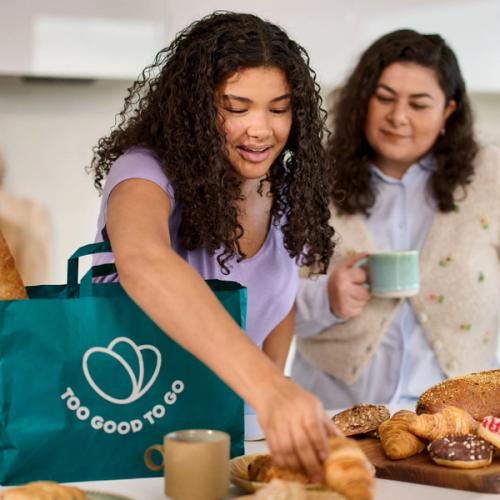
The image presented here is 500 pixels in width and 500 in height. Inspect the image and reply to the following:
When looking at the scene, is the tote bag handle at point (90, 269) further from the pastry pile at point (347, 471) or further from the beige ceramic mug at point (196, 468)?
the pastry pile at point (347, 471)

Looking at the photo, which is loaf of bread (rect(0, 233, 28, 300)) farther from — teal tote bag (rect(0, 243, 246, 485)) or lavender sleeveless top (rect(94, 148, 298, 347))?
lavender sleeveless top (rect(94, 148, 298, 347))

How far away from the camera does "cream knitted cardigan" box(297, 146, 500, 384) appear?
Result: 2.22 metres

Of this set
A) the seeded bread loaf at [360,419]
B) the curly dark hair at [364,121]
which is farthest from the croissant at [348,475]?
the curly dark hair at [364,121]

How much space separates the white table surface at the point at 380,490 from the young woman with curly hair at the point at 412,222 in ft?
3.15

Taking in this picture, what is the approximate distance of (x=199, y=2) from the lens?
2.70 meters

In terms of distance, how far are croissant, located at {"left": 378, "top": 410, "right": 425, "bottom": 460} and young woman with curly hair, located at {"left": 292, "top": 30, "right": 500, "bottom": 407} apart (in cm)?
82

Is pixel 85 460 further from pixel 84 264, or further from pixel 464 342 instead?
pixel 84 264

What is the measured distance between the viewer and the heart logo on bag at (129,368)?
1191mm

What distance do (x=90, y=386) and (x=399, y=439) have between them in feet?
1.35

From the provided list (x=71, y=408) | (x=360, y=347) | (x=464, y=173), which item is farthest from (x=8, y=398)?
(x=464, y=173)

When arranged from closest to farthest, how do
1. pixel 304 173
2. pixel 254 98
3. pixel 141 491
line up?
pixel 141 491 < pixel 254 98 < pixel 304 173

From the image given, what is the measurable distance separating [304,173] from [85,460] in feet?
1.92

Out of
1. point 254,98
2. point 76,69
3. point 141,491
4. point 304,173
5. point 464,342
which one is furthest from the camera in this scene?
point 76,69

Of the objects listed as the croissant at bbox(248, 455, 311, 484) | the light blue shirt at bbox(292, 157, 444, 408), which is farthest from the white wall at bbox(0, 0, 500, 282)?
the croissant at bbox(248, 455, 311, 484)
